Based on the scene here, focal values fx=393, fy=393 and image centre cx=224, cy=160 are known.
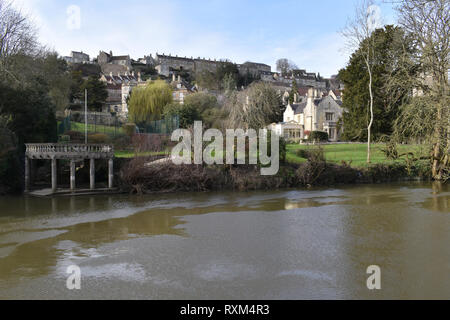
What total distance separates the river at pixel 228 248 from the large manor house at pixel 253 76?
12.3 meters

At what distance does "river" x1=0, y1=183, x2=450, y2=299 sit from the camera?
8742 millimetres

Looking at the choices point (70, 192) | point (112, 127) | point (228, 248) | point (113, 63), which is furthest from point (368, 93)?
point (113, 63)

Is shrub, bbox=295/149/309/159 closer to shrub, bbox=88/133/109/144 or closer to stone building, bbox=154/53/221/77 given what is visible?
shrub, bbox=88/133/109/144

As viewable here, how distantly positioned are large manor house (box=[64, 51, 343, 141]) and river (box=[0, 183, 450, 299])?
12.3 meters

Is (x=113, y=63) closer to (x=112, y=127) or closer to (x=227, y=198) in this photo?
(x=112, y=127)

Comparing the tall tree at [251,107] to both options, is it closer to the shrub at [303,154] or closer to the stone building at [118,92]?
the shrub at [303,154]

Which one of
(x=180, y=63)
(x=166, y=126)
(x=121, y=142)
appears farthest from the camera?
(x=180, y=63)

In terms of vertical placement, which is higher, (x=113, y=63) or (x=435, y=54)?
(x=113, y=63)

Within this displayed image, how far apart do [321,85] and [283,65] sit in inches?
757

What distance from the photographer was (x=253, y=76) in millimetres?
109688

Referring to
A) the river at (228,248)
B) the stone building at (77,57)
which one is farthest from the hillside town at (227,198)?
the stone building at (77,57)

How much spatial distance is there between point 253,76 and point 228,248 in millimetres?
101425

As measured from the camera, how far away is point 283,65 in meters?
160

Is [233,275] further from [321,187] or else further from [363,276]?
[321,187]
